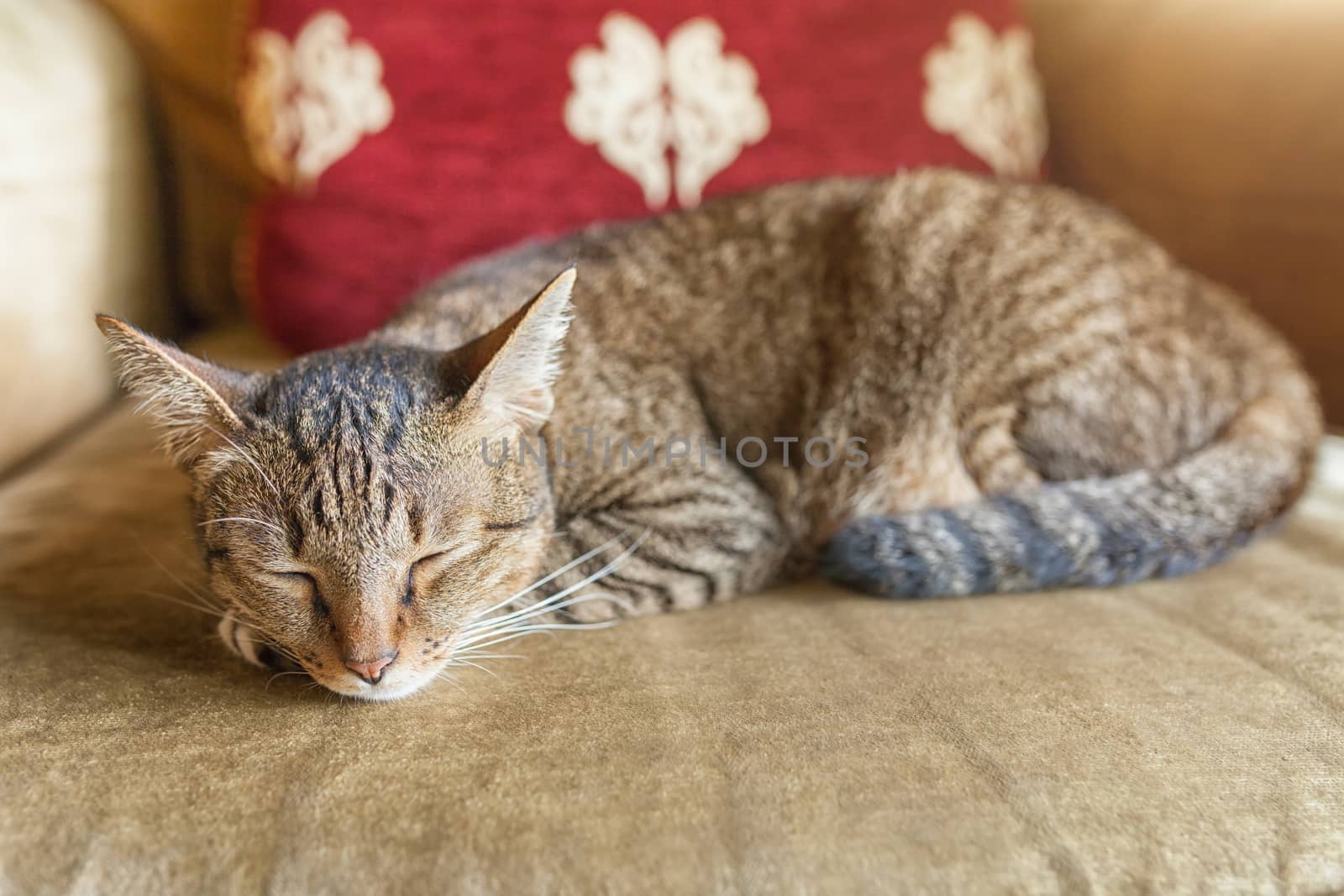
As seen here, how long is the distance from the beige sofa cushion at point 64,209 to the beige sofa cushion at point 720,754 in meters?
0.55

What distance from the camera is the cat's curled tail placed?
1.30m

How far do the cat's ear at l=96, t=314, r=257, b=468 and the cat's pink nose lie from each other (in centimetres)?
34

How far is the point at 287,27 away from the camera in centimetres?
173

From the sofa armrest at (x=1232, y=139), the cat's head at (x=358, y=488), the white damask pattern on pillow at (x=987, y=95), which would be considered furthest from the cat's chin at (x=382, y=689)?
the sofa armrest at (x=1232, y=139)

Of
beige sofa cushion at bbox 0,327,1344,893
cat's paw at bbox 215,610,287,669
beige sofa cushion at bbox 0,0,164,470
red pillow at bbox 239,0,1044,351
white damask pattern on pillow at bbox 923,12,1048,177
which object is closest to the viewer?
beige sofa cushion at bbox 0,327,1344,893

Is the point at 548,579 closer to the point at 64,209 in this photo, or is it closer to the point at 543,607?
the point at 543,607

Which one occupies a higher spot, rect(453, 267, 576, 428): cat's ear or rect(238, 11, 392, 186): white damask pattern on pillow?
rect(238, 11, 392, 186): white damask pattern on pillow

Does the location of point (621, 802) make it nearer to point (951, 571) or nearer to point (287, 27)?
point (951, 571)

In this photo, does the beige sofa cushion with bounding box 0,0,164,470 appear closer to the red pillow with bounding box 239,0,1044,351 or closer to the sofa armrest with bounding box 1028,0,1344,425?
the red pillow with bounding box 239,0,1044,351

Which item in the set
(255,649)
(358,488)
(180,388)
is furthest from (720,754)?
(180,388)

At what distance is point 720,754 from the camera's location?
939mm

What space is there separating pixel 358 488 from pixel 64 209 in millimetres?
1218

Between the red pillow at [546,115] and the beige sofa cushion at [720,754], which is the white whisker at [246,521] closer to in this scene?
the beige sofa cushion at [720,754]

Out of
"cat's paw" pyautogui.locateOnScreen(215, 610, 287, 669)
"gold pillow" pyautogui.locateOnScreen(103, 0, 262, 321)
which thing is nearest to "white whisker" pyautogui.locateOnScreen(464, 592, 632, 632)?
"cat's paw" pyautogui.locateOnScreen(215, 610, 287, 669)
